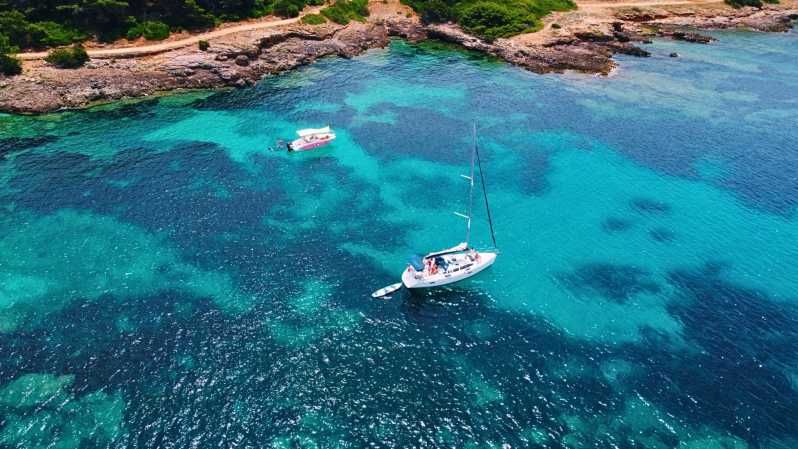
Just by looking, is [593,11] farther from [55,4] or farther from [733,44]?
[55,4]

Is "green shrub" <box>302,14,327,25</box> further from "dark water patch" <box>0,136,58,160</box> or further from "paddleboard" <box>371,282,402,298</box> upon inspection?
"paddleboard" <box>371,282,402,298</box>

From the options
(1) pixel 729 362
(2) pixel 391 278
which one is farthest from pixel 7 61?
(1) pixel 729 362

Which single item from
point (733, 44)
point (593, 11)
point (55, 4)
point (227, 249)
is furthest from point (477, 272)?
point (733, 44)

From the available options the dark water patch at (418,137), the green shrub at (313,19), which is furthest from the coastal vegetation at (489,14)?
the dark water patch at (418,137)

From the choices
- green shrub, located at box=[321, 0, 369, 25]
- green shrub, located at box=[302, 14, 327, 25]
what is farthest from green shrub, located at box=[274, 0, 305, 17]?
green shrub, located at box=[321, 0, 369, 25]

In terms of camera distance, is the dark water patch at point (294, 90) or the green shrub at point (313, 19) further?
the green shrub at point (313, 19)

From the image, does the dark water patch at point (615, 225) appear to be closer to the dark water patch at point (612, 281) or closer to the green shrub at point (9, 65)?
the dark water patch at point (612, 281)

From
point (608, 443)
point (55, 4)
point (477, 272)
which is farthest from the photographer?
point (55, 4)
